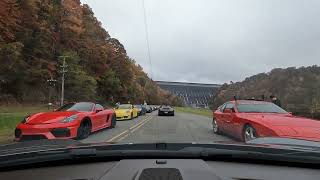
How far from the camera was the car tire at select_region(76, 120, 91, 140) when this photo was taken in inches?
567

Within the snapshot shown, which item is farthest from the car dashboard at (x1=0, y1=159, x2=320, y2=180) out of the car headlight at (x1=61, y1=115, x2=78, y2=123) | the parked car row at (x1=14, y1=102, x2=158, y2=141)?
the car headlight at (x1=61, y1=115, x2=78, y2=123)

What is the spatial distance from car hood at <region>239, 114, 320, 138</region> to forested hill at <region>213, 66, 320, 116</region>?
29.2 metres

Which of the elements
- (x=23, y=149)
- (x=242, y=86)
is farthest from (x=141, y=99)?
(x=23, y=149)

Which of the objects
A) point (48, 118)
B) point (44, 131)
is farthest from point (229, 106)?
point (44, 131)

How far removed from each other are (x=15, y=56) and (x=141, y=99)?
66586 millimetres

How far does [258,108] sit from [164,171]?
11.6 metres

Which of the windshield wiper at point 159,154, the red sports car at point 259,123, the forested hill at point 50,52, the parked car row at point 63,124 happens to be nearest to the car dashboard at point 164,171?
the windshield wiper at point 159,154

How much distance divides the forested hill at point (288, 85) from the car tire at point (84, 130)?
27.9 m

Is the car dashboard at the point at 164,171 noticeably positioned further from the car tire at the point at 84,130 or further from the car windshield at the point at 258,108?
the car tire at the point at 84,130

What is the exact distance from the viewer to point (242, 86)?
A: 8675 cm

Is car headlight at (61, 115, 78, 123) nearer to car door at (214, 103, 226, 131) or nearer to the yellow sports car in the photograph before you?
car door at (214, 103, 226, 131)

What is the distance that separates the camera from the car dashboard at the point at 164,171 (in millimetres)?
2859

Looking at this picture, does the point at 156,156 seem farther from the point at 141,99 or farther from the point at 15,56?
the point at 141,99

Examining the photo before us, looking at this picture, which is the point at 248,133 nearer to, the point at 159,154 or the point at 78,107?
the point at 78,107
